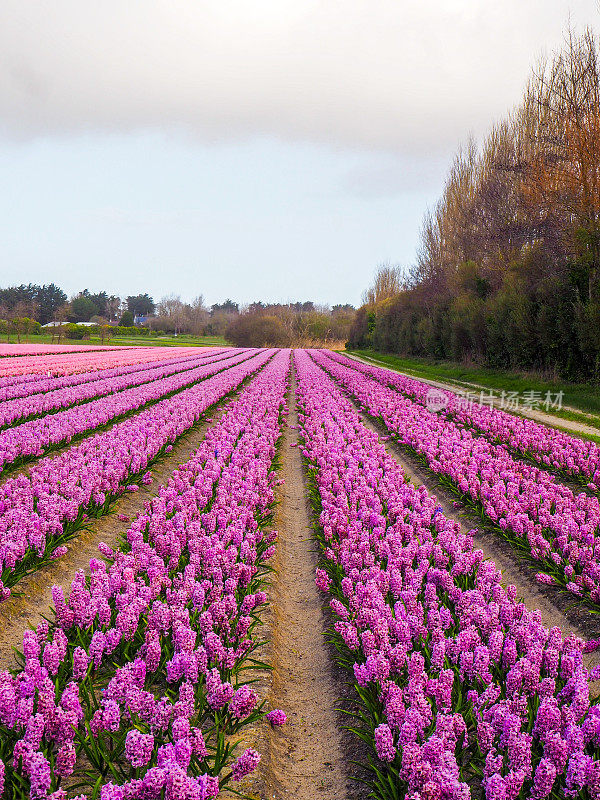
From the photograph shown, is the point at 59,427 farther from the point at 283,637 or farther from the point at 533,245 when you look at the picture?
the point at 533,245

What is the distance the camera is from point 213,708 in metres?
3.01

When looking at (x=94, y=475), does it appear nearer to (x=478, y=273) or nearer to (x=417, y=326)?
(x=478, y=273)

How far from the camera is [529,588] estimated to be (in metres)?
5.34

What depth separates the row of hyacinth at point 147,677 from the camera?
8.11 ft

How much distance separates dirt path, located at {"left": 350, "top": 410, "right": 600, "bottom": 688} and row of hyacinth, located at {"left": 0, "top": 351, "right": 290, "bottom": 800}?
8.22ft

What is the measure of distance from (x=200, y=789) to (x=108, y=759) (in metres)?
0.61

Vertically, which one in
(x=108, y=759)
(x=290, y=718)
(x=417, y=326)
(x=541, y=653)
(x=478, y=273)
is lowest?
(x=290, y=718)

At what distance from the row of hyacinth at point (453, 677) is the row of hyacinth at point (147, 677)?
2.22 feet

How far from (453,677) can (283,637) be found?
1700mm

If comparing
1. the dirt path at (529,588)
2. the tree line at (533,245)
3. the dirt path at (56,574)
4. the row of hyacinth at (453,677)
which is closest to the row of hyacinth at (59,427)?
the dirt path at (56,574)

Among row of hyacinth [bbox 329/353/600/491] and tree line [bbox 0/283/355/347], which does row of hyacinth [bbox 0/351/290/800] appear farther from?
tree line [bbox 0/283/355/347]

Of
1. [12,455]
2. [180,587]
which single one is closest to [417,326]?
[12,455]

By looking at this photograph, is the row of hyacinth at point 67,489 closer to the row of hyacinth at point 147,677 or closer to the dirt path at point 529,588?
the row of hyacinth at point 147,677

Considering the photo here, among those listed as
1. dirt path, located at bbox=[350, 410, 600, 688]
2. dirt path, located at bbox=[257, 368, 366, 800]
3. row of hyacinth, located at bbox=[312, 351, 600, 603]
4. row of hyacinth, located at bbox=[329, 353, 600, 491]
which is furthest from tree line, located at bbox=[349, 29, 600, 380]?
dirt path, located at bbox=[257, 368, 366, 800]
